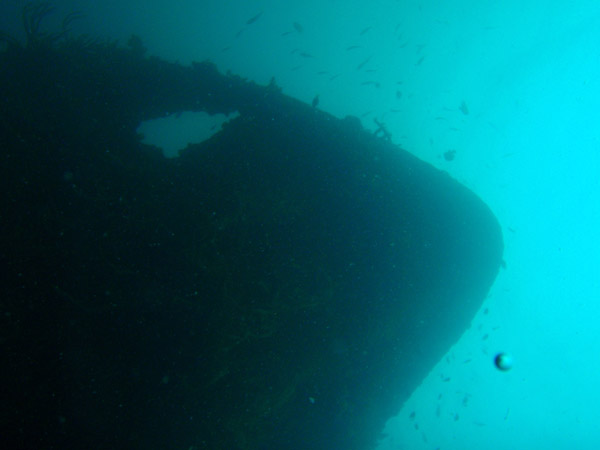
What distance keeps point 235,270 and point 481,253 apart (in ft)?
15.2

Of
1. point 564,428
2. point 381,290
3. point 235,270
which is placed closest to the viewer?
point 235,270

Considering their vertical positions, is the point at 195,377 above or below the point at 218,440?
above

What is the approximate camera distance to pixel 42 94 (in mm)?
5133

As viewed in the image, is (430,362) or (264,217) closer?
(264,217)

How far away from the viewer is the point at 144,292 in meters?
4.74

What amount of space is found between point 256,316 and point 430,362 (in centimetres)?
402

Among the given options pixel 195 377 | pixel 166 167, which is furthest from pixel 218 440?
pixel 166 167

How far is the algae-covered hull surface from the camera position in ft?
14.6

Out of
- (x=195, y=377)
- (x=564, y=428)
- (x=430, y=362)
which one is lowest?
(x=564, y=428)

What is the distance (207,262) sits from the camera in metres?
4.99

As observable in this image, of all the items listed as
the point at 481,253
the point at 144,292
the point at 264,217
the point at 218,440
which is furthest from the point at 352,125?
the point at 218,440

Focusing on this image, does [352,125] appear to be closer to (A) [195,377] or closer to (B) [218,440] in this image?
(A) [195,377]

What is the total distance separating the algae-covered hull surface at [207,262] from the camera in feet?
14.6

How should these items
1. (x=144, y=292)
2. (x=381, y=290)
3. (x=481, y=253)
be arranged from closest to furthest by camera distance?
(x=144, y=292), (x=381, y=290), (x=481, y=253)
